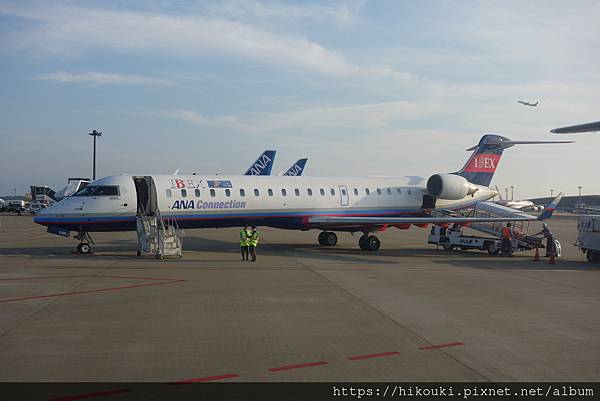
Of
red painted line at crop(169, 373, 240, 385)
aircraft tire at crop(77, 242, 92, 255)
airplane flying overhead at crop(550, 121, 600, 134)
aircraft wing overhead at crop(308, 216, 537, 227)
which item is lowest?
red painted line at crop(169, 373, 240, 385)

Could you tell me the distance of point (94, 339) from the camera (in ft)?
28.1

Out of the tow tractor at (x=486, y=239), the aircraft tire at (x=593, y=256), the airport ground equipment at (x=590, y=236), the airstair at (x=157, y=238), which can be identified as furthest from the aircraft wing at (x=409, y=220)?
the airstair at (x=157, y=238)

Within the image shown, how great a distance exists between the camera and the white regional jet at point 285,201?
21.6 meters

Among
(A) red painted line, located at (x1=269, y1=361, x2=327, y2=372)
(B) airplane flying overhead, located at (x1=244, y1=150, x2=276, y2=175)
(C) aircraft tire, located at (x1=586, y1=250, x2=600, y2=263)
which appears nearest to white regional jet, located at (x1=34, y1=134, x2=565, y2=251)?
(C) aircraft tire, located at (x1=586, y1=250, x2=600, y2=263)

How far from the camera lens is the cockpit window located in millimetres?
21648

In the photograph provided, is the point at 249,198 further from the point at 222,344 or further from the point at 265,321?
the point at 222,344

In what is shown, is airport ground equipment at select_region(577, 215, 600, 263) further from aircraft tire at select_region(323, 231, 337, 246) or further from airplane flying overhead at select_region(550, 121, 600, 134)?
aircraft tire at select_region(323, 231, 337, 246)

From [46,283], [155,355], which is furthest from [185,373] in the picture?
[46,283]

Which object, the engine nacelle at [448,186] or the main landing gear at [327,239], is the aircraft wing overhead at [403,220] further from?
the engine nacelle at [448,186]

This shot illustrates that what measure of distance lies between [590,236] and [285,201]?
12.0 metres

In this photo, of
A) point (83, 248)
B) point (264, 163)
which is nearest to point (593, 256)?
point (83, 248)

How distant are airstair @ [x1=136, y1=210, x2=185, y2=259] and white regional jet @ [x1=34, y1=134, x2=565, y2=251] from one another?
2.18ft

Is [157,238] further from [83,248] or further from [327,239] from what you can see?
[327,239]
